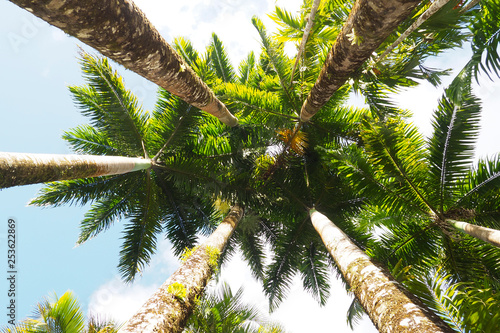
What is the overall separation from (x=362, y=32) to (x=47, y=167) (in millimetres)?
3744

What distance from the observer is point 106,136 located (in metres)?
6.99

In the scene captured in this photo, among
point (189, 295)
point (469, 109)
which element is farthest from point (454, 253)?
point (189, 295)

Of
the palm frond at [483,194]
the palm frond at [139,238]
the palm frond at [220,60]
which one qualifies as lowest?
the palm frond at [483,194]

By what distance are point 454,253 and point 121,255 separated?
7.97 m

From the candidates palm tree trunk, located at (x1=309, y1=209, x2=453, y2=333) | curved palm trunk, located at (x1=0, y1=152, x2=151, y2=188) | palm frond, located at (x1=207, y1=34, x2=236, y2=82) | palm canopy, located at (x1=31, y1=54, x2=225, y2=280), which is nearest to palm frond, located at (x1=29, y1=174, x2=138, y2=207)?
palm canopy, located at (x1=31, y1=54, x2=225, y2=280)

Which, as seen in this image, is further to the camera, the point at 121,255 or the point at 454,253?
the point at 121,255

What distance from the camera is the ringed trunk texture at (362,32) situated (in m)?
2.09

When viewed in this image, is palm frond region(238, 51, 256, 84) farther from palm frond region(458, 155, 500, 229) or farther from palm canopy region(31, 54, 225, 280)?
palm frond region(458, 155, 500, 229)

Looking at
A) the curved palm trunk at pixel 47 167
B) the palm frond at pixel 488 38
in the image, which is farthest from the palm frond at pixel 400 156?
the curved palm trunk at pixel 47 167

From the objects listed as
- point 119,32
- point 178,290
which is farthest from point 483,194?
point 119,32

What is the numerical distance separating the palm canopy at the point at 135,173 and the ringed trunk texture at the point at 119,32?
351 centimetres

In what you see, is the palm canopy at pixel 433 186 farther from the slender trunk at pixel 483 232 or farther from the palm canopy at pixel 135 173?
the palm canopy at pixel 135 173

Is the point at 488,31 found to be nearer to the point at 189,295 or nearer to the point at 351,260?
the point at 351,260

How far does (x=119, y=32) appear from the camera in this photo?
7.10 feet
